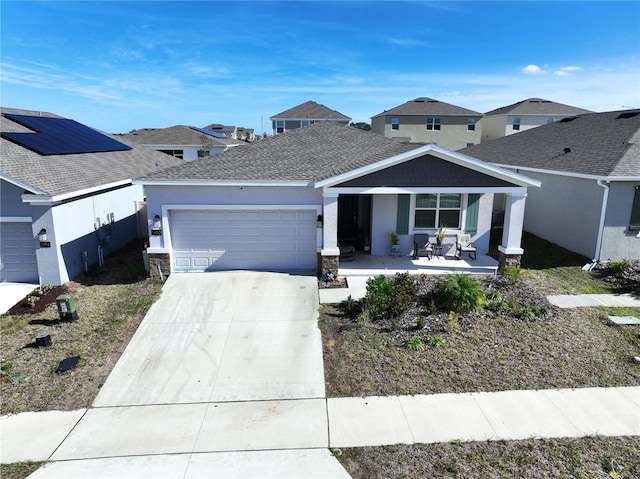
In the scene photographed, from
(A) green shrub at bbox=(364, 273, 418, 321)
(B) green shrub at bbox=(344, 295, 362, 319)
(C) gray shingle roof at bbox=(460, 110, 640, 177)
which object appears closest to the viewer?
(A) green shrub at bbox=(364, 273, 418, 321)

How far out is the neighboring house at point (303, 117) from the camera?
40.5 metres

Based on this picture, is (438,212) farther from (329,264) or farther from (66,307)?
(66,307)

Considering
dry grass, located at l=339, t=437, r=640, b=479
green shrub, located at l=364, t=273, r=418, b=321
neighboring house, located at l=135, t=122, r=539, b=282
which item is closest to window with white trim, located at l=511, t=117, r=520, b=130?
neighboring house, located at l=135, t=122, r=539, b=282

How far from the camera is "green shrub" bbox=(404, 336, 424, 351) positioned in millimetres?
9059

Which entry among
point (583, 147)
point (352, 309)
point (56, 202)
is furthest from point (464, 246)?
point (56, 202)

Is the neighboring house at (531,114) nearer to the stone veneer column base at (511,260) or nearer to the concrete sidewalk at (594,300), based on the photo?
the stone veneer column base at (511,260)

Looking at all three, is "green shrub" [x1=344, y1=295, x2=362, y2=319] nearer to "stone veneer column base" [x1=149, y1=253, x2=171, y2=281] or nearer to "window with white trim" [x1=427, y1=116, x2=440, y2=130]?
"stone veneer column base" [x1=149, y1=253, x2=171, y2=281]

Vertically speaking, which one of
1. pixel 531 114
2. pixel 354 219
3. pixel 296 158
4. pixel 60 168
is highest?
pixel 531 114

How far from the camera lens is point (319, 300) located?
11.7 metres

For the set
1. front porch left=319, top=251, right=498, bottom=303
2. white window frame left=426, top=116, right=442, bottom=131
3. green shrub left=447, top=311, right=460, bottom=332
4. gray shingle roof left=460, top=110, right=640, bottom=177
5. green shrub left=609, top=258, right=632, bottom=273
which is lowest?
green shrub left=447, top=311, right=460, bottom=332

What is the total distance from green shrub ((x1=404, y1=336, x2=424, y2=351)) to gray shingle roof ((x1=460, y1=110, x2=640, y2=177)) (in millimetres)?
9451

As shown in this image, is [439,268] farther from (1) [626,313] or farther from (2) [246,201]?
(2) [246,201]

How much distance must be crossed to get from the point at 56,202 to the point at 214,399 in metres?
8.51

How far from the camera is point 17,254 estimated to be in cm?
1297
